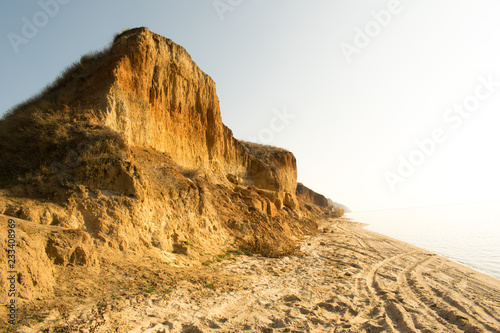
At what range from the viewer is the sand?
391 centimetres

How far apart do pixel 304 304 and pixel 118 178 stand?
17.8ft

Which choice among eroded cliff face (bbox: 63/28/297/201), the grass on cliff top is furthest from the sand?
eroded cliff face (bbox: 63/28/297/201)

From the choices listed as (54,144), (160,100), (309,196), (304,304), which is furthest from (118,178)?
(309,196)

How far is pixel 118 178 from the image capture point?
271 inches

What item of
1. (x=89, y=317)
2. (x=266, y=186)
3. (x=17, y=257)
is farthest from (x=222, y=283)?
(x=266, y=186)

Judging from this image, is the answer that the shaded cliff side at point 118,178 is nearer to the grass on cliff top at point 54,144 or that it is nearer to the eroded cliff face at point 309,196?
the grass on cliff top at point 54,144

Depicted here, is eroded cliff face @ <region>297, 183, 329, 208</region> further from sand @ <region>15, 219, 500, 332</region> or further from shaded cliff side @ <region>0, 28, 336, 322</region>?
sand @ <region>15, 219, 500, 332</region>

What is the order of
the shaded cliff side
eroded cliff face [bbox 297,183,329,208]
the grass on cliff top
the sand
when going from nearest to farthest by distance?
Answer: the sand → the shaded cliff side → the grass on cliff top → eroded cliff face [bbox 297,183,329,208]

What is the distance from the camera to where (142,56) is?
35.8 ft

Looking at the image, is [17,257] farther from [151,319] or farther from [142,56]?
[142,56]

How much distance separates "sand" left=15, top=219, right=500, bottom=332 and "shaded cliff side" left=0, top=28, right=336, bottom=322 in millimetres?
1049

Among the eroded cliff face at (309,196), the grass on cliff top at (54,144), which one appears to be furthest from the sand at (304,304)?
the eroded cliff face at (309,196)

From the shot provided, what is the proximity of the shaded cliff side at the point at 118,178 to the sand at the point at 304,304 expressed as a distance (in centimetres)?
105

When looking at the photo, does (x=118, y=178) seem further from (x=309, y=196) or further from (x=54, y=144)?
(x=309, y=196)
